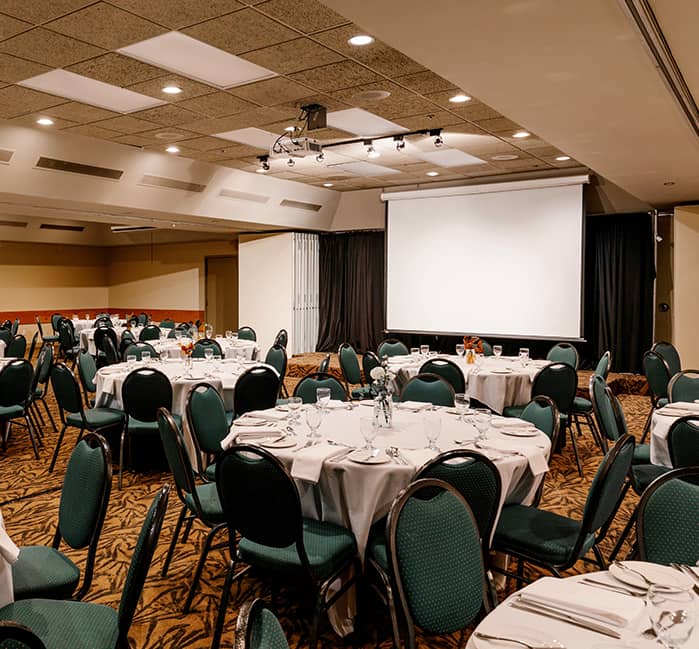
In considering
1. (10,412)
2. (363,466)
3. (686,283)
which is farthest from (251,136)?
(686,283)

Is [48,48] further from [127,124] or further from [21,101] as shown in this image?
[127,124]

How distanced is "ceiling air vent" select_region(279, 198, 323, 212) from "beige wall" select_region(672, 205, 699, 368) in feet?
20.7

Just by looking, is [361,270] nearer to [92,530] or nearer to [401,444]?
[401,444]

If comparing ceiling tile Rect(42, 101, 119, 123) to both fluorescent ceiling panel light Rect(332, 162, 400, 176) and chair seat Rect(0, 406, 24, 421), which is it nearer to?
chair seat Rect(0, 406, 24, 421)

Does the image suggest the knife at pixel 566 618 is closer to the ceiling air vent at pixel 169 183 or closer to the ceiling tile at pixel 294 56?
the ceiling tile at pixel 294 56

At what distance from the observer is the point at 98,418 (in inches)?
215

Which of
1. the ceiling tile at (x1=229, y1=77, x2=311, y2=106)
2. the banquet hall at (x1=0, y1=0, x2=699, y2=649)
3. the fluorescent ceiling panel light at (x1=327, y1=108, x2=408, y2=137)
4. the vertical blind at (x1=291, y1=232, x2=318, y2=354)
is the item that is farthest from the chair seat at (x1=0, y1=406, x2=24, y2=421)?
the vertical blind at (x1=291, y1=232, x2=318, y2=354)

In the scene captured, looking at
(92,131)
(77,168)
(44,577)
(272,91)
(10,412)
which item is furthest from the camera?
(77,168)

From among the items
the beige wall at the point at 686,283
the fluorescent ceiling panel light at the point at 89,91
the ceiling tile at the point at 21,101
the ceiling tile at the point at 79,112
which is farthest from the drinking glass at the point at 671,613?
the beige wall at the point at 686,283

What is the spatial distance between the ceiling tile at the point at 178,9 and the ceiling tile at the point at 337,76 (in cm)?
126

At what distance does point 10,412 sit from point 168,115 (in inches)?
135

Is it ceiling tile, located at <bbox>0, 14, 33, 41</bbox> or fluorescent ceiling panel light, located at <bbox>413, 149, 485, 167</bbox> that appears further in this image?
fluorescent ceiling panel light, located at <bbox>413, 149, 485, 167</bbox>

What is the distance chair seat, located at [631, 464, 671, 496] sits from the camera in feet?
13.1

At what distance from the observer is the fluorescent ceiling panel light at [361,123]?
6941 mm
